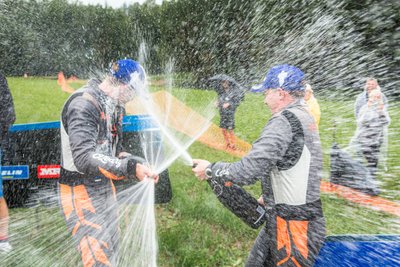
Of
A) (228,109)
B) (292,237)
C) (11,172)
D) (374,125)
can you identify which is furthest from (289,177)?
(228,109)

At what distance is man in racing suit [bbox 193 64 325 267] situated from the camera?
302 centimetres

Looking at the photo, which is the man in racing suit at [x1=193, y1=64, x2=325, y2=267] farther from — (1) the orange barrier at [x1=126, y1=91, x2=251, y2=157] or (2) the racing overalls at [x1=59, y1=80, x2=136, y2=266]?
(1) the orange barrier at [x1=126, y1=91, x2=251, y2=157]

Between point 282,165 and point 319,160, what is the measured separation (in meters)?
0.32

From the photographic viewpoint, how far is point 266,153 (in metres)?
3.00

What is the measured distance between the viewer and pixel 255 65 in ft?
67.2

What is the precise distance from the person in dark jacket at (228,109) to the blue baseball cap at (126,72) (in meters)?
6.42

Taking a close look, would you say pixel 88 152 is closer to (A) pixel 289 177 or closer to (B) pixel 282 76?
(A) pixel 289 177

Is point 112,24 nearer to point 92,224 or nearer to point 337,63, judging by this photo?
point 337,63

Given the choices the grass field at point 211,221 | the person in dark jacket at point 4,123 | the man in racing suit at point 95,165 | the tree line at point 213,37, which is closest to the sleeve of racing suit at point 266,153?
the man in racing suit at point 95,165

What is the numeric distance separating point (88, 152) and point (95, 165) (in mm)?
126

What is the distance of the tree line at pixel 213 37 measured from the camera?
18203 millimetres

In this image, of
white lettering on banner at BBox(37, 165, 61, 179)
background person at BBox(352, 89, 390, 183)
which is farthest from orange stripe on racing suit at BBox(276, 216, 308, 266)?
background person at BBox(352, 89, 390, 183)

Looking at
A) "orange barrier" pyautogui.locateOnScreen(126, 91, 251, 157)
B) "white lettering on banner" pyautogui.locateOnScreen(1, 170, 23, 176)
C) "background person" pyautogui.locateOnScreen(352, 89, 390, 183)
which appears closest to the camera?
"white lettering on banner" pyautogui.locateOnScreen(1, 170, 23, 176)

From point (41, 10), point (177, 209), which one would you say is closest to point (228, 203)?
point (177, 209)
